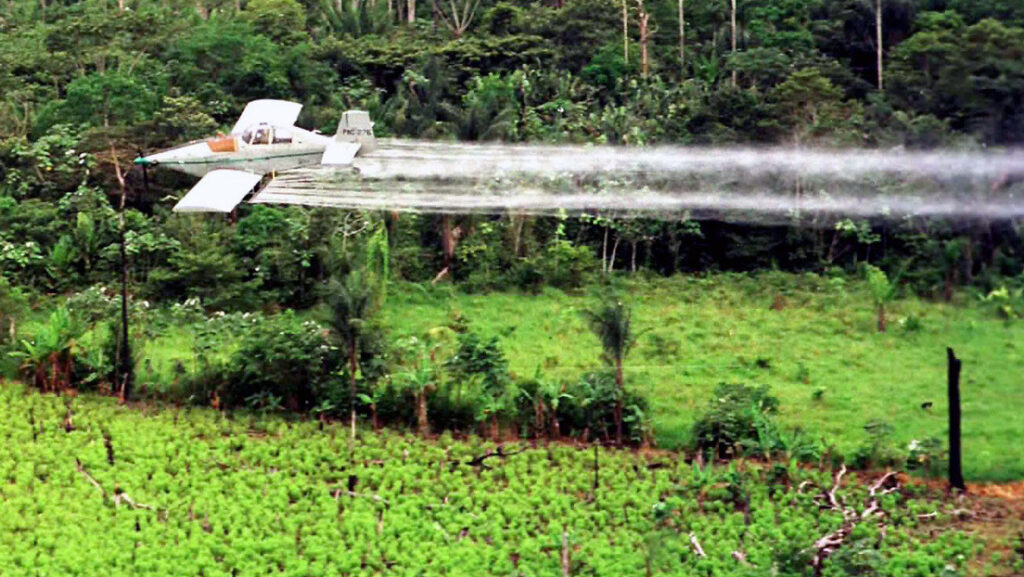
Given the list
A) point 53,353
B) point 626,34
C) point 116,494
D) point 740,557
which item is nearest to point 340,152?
point 53,353

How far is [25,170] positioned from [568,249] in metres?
9.54

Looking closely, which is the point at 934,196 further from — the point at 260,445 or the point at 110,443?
the point at 110,443

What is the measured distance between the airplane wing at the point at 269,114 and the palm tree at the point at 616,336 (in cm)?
557

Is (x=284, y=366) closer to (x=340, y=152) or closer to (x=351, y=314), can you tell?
(x=351, y=314)

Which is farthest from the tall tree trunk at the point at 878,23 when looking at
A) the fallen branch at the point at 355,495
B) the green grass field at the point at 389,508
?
the fallen branch at the point at 355,495

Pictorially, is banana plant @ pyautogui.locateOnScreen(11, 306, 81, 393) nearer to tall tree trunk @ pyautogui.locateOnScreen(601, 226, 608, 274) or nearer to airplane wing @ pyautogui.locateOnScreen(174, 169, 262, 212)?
airplane wing @ pyautogui.locateOnScreen(174, 169, 262, 212)

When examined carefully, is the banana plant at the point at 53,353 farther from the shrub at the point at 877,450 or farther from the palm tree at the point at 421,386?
the shrub at the point at 877,450

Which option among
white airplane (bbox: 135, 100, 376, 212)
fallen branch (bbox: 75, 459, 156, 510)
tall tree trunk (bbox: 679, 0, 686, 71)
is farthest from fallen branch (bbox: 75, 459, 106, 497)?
tall tree trunk (bbox: 679, 0, 686, 71)

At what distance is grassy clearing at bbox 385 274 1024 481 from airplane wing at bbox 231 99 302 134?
11.0ft

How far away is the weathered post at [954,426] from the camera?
83.0ft

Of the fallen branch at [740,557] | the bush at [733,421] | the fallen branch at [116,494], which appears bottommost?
the fallen branch at [740,557]

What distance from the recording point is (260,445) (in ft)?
88.3

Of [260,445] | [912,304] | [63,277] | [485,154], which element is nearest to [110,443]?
[260,445]

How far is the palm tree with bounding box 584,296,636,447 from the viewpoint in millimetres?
27172
